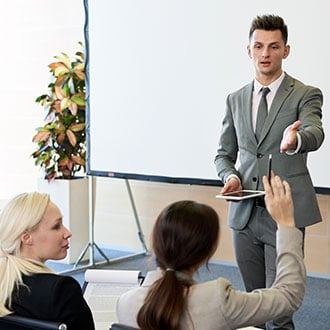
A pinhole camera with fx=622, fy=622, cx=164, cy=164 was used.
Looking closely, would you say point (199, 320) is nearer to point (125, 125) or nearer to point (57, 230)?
point (57, 230)

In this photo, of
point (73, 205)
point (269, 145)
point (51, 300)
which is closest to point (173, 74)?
point (73, 205)

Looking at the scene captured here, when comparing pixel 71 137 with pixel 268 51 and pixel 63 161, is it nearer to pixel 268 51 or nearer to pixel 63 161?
pixel 63 161

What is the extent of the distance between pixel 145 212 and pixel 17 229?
3.68 metres

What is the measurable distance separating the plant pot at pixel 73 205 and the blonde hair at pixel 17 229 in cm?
313

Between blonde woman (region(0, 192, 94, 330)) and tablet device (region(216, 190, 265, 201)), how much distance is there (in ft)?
2.17

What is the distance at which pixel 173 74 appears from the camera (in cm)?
455

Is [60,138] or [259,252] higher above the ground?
[60,138]

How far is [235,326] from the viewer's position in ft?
4.85

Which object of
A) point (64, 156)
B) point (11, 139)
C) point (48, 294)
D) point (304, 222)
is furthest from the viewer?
point (11, 139)

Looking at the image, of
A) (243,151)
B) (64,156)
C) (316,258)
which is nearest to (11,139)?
(64,156)

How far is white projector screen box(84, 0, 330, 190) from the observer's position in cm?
400

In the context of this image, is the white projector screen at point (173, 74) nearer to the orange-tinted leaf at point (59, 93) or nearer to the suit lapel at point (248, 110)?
the orange-tinted leaf at point (59, 93)

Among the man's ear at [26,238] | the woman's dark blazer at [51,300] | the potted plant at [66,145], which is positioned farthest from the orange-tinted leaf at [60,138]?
the woman's dark blazer at [51,300]

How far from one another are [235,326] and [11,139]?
5.17 metres
